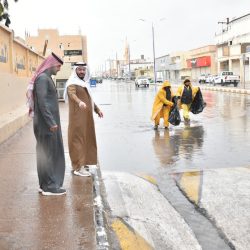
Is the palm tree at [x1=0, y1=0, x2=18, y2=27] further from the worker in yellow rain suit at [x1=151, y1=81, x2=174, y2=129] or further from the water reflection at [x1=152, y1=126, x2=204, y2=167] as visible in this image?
the worker in yellow rain suit at [x1=151, y1=81, x2=174, y2=129]

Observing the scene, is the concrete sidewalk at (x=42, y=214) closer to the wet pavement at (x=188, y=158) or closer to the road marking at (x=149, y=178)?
the wet pavement at (x=188, y=158)

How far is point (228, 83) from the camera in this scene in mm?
54031

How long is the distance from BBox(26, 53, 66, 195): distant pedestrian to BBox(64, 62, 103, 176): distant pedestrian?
3.59 feet

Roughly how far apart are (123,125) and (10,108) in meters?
3.50

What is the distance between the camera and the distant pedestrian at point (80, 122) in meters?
7.04

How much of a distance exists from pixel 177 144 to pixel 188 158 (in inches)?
67.2

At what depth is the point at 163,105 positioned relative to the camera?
46.1 ft

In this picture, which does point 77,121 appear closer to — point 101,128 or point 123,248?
point 123,248

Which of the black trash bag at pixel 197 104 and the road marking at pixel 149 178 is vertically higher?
the black trash bag at pixel 197 104

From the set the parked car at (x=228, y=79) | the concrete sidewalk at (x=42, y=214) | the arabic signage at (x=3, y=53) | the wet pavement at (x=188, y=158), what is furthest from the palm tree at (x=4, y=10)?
the parked car at (x=228, y=79)

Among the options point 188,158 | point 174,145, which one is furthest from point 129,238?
point 174,145

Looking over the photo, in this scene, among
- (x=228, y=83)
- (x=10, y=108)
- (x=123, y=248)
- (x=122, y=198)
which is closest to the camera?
(x=123, y=248)

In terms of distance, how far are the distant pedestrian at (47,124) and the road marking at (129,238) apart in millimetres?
1124

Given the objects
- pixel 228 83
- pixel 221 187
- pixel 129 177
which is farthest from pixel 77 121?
pixel 228 83
